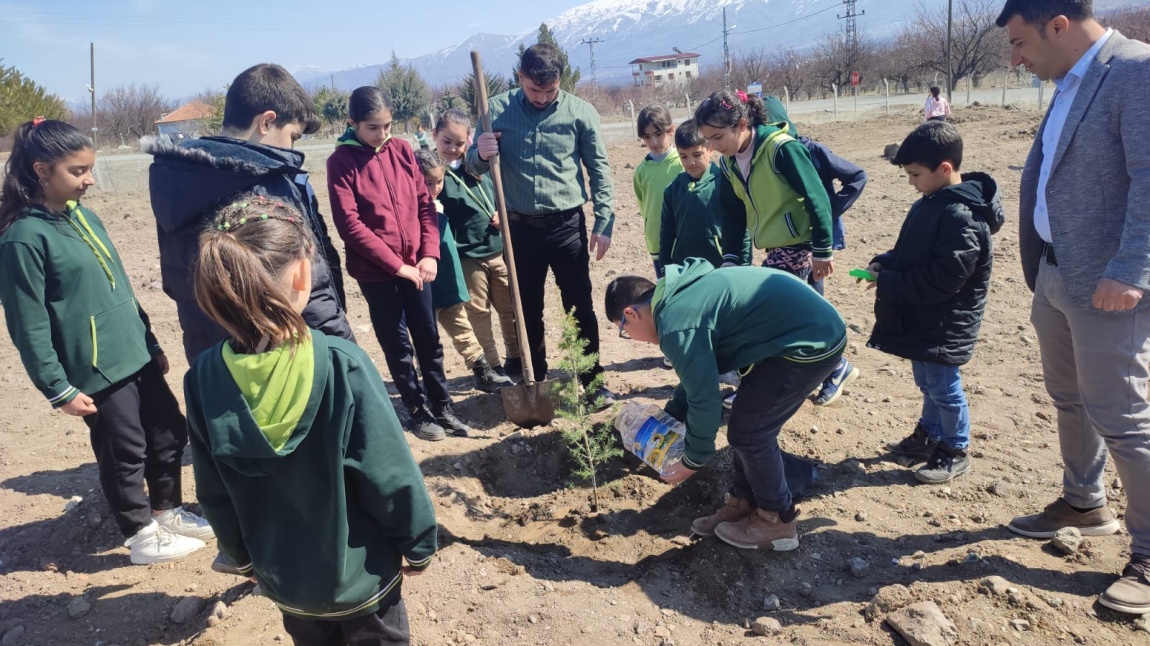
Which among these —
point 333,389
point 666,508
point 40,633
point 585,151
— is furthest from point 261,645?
point 585,151

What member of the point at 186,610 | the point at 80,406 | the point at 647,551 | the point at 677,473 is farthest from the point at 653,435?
the point at 80,406

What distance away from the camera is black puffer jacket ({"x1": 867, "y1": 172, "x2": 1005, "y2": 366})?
11.0 feet

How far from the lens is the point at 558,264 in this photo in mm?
4613

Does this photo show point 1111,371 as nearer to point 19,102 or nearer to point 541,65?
point 541,65

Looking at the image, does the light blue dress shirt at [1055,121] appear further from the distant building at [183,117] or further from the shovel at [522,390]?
the distant building at [183,117]

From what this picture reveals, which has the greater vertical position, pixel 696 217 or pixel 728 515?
pixel 696 217

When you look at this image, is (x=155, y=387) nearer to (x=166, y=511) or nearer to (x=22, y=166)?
(x=166, y=511)

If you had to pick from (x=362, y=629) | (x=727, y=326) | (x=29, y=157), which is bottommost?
(x=362, y=629)

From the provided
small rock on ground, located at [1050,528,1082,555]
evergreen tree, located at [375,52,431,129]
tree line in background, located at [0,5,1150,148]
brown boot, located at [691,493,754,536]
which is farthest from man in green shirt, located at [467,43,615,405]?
evergreen tree, located at [375,52,431,129]

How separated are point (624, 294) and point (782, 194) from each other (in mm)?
1506

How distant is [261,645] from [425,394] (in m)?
2.08

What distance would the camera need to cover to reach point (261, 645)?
276 cm

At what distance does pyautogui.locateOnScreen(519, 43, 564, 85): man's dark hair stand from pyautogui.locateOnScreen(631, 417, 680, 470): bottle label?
207 centimetres

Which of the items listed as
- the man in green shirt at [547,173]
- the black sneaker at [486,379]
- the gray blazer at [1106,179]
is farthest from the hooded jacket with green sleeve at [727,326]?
the black sneaker at [486,379]
